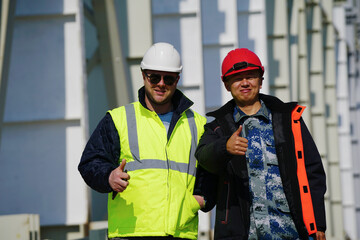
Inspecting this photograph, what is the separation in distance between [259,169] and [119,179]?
35.3 inches

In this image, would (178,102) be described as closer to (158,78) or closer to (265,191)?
(158,78)

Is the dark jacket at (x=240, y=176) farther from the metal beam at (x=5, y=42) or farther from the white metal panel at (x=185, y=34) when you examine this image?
the white metal panel at (x=185, y=34)

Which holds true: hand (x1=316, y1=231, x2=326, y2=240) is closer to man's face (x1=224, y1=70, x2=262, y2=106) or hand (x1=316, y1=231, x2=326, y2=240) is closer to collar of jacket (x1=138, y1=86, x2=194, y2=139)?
man's face (x1=224, y1=70, x2=262, y2=106)

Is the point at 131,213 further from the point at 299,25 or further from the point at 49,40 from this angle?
the point at 299,25

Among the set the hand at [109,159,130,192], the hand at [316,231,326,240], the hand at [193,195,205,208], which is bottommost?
the hand at [316,231,326,240]

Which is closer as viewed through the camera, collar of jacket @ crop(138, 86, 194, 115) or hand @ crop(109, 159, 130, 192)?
hand @ crop(109, 159, 130, 192)

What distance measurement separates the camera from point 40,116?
808cm

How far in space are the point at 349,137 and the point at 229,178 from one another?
23.6 meters

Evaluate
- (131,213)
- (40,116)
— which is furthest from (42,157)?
(131,213)

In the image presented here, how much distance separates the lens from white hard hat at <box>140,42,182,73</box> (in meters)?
4.38

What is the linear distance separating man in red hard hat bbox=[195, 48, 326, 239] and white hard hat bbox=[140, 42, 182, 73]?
336mm

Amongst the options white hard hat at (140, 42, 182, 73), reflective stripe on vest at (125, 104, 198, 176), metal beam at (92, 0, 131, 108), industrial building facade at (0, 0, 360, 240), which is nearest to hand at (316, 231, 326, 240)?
reflective stripe on vest at (125, 104, 198, 176)

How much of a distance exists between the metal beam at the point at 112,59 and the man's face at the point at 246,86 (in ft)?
17.1

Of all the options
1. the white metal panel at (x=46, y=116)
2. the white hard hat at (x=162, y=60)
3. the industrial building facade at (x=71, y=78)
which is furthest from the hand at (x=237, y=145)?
the white metal panel at (x=46, y=116)
